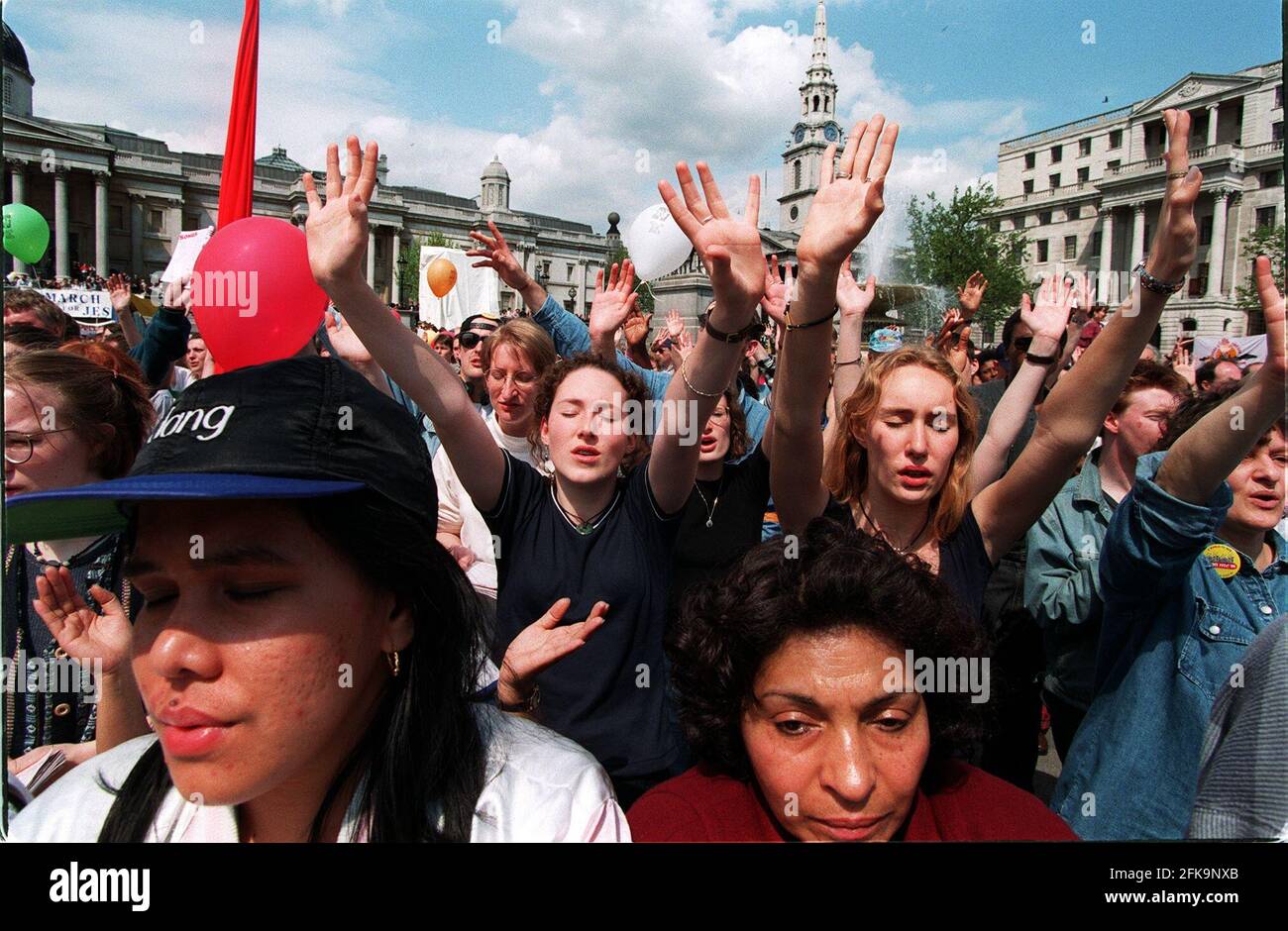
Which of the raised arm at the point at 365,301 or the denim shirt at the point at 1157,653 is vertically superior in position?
the raised arm at the point at 365,301

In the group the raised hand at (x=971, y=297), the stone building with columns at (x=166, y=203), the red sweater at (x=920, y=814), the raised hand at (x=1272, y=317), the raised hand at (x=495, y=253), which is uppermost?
the stone building with columns at (x=166, y=203)

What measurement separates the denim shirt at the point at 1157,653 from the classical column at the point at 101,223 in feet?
119

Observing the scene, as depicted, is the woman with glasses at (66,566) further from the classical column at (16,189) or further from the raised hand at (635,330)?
the classical column at (16,189)

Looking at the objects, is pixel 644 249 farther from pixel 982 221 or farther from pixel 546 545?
pixel 982 221

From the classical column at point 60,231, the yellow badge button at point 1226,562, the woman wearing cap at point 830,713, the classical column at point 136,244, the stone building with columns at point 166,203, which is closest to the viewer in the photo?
the woman wearing cap at point 830,713

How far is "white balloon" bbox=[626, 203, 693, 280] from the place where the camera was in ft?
20.7

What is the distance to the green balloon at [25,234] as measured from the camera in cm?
582

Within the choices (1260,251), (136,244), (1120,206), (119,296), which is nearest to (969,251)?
(1120,206)

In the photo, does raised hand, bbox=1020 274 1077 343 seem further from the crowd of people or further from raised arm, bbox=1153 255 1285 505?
raised arm, bbox=1153 255 1285 505

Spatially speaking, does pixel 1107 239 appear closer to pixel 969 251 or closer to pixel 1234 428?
pixel 969 251

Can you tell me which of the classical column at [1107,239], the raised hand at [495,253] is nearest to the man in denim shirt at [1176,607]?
the raised hand at [495,253]

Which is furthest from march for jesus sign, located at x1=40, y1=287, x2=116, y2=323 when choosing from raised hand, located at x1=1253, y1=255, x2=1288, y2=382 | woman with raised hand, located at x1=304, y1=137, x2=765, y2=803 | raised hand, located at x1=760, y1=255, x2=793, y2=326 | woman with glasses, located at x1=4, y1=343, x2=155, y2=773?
raised hand, located at x1=1253, y1=255, x2=1288, y2=382

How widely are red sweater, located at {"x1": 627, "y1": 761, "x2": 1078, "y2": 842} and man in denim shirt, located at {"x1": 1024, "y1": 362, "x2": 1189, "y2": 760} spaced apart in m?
1.20

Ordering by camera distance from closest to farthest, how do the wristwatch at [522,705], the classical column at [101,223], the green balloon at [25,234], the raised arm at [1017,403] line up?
the wristwatch at [522,705]
the raised arm at [1017,403]
the green balloon at [25,234]
the classical column at [101,223]
